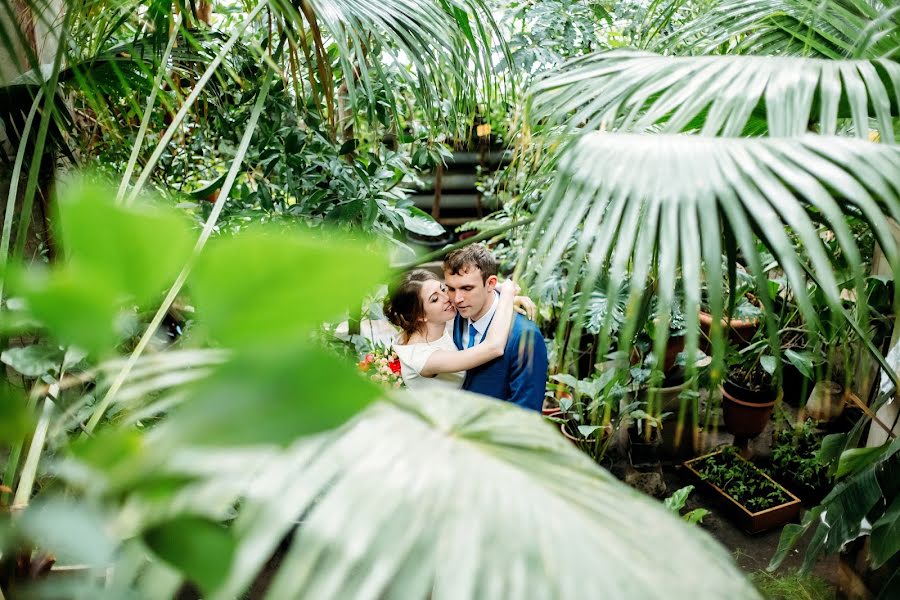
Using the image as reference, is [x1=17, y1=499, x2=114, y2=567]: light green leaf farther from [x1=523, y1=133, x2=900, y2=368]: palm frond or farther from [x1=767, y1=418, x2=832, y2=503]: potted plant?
[x1=767, y1=418, x2=832, y2=503]: potted plant

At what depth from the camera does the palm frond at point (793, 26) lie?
44.1 inches

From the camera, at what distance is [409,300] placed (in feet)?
6.26

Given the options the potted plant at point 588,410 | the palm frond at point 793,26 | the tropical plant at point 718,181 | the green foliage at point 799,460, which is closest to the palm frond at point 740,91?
the tropical plant at point 718,181

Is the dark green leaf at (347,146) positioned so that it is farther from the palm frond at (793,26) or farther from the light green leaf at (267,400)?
the light green leaf at (267,400)

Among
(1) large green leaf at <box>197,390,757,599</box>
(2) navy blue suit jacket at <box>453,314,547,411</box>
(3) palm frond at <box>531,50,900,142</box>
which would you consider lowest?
(2) navy blue suit jacket at <box>453,314,547,411</box>

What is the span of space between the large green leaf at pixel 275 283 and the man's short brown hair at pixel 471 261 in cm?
161

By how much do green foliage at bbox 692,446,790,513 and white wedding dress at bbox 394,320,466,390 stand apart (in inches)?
48.4

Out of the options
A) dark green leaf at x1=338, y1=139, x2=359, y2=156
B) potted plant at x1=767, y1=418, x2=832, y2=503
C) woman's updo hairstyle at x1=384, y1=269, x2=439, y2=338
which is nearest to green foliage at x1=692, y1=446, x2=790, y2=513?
potted plant at x1=767, y1=418, x2=832, y2=503

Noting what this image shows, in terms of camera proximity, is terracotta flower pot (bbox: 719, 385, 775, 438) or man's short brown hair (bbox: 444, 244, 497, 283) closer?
man's short brown hair (bbox: 444, 244, 497, 283)

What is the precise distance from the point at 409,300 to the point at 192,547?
1.67 m

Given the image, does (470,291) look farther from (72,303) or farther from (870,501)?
(72,303)

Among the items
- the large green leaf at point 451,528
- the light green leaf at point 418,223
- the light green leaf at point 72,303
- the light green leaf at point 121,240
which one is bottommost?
the light green leaf at point 418,223

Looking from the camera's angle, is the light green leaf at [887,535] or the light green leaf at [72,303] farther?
the light green leaf at [887,535]

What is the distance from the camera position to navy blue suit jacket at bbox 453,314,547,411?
1.77 metres
